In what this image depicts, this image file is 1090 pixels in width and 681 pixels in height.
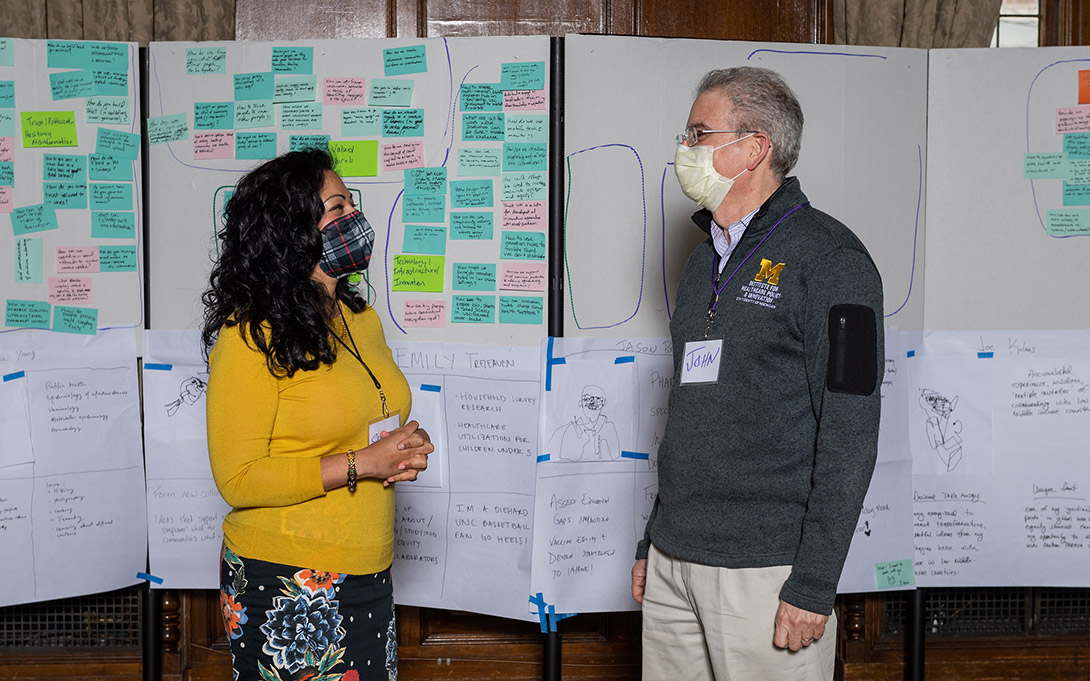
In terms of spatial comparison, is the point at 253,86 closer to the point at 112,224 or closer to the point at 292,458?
the point at 112,224

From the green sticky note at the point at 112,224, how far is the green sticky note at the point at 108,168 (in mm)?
98

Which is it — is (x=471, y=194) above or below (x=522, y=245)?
above

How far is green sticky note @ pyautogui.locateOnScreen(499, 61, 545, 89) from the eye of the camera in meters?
2.54

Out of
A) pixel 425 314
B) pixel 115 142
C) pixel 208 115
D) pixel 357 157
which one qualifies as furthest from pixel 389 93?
pixel 115 142

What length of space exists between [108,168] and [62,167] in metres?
0.13

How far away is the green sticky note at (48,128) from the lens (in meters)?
2.53

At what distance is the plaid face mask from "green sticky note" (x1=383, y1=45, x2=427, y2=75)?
3.30 ft

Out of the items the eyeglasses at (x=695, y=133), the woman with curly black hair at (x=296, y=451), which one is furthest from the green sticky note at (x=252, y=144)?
the eyeglasses at (x=695, y=133)

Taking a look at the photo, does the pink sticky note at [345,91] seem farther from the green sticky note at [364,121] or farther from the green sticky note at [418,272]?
the green sticky note at [418,272]

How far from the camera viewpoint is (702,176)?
5.58 feet

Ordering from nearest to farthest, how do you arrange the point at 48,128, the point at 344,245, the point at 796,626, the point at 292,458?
the point at 796,626
the point at 292,458
the point at 344,245
the point at 48,128

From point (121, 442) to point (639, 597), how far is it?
1.64m

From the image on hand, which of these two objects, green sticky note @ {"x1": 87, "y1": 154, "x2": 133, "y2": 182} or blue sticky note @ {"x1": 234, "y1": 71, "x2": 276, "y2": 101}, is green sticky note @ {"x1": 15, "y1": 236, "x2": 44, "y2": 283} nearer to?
green sticky note @ {"x1": 87, "y1": 154, "x2": 133, "y2": 182}

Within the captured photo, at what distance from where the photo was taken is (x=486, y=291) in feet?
8.47
